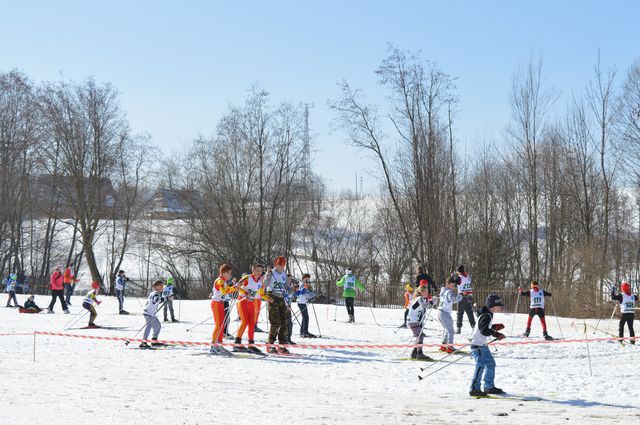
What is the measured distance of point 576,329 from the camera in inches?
905

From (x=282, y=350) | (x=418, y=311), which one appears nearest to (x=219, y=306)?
(x=282, y=350)

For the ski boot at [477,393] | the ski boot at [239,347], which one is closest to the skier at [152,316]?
the ski boot at [239,347]

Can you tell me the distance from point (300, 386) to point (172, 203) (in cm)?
A: 4026

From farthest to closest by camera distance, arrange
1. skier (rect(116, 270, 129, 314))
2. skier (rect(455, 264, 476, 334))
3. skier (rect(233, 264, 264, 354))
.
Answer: skier (rect(116, 270, 129, 314))
skier (rect(455, 264, 476, 334))
skier (rect(233, 264, 264, 354))

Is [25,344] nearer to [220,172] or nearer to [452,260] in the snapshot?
[452,260]

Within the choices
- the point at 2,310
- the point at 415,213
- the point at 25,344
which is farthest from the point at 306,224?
the point at 25,344

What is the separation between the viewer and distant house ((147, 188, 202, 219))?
160ft

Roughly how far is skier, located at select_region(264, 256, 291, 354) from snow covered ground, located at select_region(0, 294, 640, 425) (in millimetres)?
642

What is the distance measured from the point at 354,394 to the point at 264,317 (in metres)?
15.3

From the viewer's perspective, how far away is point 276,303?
608 inches

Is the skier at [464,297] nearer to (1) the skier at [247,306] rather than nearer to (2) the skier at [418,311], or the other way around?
(2) the skier at [418,311]

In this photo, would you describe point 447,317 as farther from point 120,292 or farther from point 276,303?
point 120,292

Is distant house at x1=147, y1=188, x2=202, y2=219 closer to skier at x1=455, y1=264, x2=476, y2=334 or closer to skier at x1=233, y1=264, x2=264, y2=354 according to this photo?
skier at x1=455, y1=264, x2=476, y2=334

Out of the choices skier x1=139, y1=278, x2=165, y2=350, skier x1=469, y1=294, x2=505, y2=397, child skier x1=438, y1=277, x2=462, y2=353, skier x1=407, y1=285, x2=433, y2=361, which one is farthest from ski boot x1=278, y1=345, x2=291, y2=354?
skier x1=469, y1=294, x2=505, y2=397
